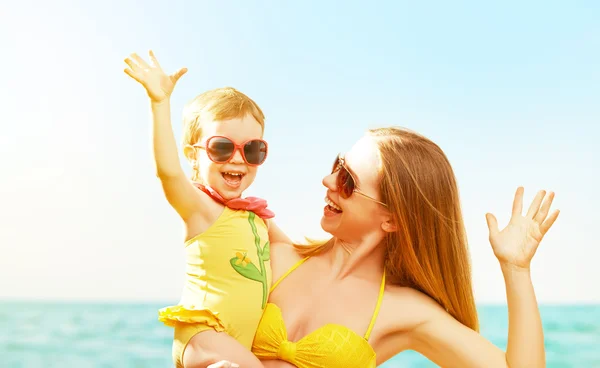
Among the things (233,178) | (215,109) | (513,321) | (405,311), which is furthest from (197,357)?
(513,321)

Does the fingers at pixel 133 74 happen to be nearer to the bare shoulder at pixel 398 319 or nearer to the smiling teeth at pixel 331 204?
the smiling teeth at pixel 331 204

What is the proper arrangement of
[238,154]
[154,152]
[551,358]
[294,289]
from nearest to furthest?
[154,152] → [238,154] → [294,289] → [551,358]

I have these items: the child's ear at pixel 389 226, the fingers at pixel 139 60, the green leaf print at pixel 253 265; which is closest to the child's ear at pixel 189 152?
the green leaf print at pixel 253 265

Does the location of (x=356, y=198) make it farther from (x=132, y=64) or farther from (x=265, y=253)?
(x=132, y=64)

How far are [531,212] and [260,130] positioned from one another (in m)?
1.75

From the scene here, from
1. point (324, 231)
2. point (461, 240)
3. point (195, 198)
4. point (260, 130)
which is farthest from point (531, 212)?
point (195, 198)

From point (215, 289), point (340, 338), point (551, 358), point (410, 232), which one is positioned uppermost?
point (410, 232)

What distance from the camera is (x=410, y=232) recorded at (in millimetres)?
4762

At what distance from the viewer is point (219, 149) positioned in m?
4.48

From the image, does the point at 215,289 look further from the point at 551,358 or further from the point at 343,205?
the point at 551,358

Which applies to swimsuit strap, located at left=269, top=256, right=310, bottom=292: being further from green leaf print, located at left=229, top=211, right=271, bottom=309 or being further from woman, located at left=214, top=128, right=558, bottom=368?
green leaf print, located at left=229, top=211, right=271, bottom=309

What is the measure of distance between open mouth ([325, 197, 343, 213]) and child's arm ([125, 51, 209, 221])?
0.93 metres

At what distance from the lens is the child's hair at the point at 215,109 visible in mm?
4543

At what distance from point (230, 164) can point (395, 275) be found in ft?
4.37
